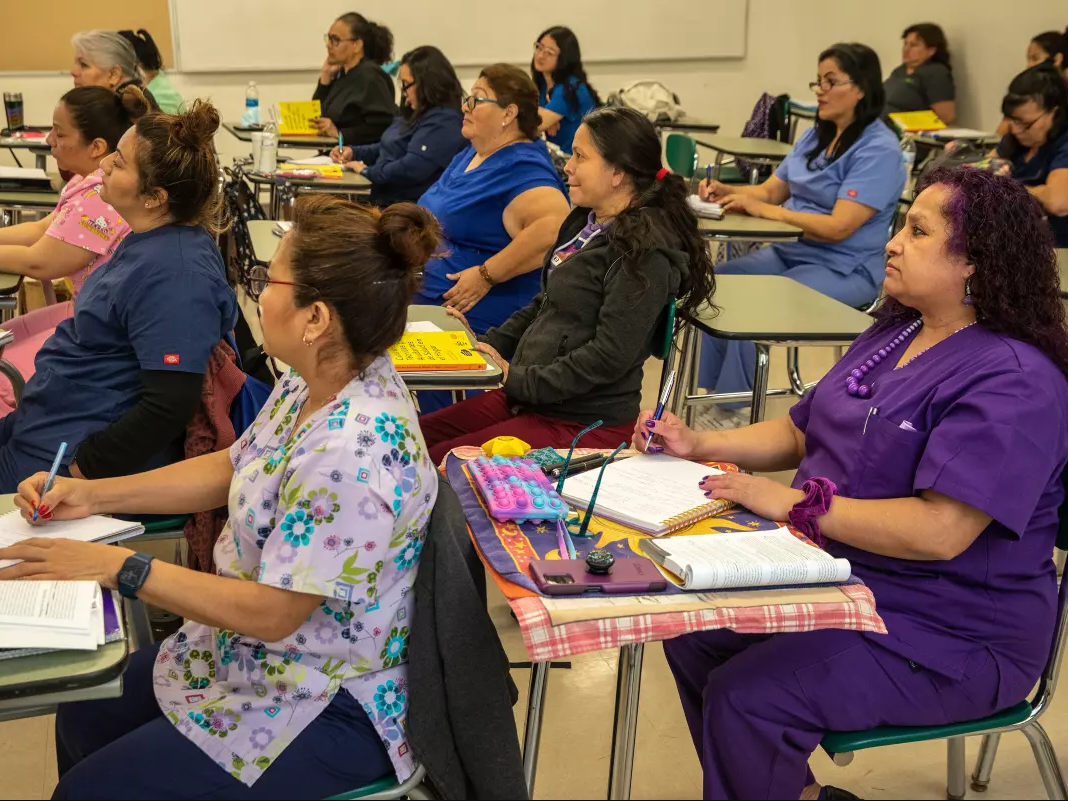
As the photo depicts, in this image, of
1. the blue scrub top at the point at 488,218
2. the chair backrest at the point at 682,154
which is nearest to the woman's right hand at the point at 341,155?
the chair backrest at the point at 682,154

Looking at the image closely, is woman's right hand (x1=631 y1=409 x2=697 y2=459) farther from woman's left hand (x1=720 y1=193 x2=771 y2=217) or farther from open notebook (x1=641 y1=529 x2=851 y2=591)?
woman's left hand (x1=720 y1=193 x2=771 y2=217)

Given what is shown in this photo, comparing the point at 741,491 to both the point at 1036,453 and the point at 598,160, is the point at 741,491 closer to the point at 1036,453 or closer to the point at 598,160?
the point at 1036,453

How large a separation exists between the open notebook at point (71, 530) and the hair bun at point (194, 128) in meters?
0.89

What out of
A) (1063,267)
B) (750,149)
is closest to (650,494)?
(1063,267)

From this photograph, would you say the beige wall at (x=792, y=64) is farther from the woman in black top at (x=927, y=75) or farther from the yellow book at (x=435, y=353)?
the yellow book at (x=435, y=353)

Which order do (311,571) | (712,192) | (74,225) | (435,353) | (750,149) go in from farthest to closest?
(750,149) < (712,192) < (74,225) < (435,353) < (311,571)

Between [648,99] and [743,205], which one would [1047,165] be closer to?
[743,205]

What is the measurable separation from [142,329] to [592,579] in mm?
1105

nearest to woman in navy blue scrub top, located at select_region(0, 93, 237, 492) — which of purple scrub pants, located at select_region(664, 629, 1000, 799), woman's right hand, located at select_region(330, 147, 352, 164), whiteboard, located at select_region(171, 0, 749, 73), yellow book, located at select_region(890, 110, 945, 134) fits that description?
purple scrub pants, located at select_region(664, 629, 1000, 799)

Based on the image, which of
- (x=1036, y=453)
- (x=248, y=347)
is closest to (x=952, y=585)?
(x=1036, y=453)

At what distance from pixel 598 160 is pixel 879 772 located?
4.84ft

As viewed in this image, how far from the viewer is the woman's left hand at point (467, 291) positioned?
3.41m

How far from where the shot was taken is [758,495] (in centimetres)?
167

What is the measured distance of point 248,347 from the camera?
2572mm
